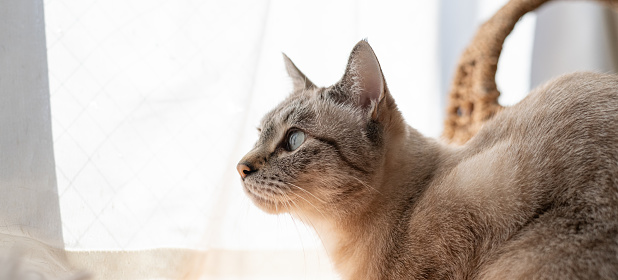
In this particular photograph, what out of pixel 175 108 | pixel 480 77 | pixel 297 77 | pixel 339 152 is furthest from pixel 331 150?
pixel 480 77

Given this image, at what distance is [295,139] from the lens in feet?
3.76

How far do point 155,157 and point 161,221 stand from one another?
0.58 feet

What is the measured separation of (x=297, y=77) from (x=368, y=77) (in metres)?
0.29

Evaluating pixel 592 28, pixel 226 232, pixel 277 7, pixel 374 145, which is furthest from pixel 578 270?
pixel 592 28

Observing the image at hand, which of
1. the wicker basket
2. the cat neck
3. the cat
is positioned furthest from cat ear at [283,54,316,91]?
the wicker basket

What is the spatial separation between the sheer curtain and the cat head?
26 centimetres

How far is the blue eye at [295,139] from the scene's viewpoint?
113cm

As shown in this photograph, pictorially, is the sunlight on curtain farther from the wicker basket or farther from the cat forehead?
the wicker basket

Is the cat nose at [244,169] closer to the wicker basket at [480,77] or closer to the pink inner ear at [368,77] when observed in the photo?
the pink inner ear at [368,77]

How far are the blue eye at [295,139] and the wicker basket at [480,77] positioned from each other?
0.58m

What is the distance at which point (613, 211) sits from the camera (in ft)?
2.59

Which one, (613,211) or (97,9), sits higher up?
(97,9)

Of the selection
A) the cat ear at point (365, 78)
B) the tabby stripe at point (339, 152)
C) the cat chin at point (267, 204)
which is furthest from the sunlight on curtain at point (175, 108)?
the cat ear at point (365, 78)

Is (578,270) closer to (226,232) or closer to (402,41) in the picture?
(226,232)
